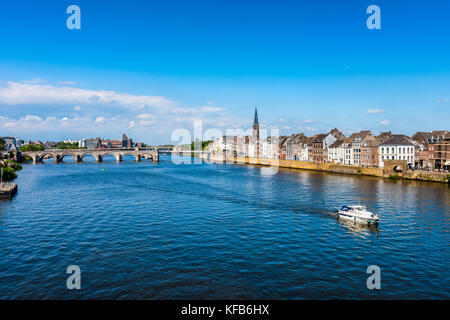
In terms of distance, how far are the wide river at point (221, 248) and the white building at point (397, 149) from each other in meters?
53.9

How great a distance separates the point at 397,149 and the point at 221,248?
4091 inches

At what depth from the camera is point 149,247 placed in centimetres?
3588

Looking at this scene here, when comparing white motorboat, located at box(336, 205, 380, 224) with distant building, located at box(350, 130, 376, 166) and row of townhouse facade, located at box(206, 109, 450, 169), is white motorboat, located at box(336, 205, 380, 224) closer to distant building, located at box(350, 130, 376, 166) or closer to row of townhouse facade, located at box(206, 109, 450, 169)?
row of townhouse facade, located at box(206, 109, 450, 169)

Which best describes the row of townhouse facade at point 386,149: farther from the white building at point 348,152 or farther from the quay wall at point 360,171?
the quay wall at point 360,171

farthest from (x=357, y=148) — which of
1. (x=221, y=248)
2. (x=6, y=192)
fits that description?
(x=6, y=192)

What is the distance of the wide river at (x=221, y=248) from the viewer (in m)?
26.0

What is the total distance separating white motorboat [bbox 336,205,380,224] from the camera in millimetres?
45478

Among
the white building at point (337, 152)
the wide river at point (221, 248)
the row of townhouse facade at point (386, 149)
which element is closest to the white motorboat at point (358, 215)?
the wide river at point (221, 248)

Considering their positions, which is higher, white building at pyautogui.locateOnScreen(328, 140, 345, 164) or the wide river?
white building at pyautogui.locateOnScreen(328, 140, 345, 164)

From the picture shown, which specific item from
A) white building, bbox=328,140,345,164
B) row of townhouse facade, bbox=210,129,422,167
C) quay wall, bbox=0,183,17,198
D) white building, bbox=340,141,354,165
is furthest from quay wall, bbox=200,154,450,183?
quay wall, bbox=0,183,17,198

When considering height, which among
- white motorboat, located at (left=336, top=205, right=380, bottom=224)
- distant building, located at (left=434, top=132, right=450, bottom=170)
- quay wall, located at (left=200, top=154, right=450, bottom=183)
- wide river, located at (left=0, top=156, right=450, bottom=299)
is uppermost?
distant building, located at (left=434, top=132, right=450, bottom=170)

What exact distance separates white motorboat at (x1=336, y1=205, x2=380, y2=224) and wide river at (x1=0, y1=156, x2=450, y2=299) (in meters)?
1.67

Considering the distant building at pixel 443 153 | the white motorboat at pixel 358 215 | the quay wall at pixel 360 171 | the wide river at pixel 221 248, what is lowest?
the wide river at pixel 221 248
